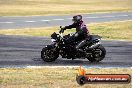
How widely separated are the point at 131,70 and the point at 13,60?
4.64 m

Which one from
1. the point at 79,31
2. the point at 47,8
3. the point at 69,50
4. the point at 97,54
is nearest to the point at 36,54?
the point at 69,50

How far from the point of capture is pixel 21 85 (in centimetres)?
1153

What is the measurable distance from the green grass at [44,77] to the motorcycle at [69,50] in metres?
1.48

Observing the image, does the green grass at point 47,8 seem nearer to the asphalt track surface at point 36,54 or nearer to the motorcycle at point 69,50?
the asphalt track surface at point 36,54

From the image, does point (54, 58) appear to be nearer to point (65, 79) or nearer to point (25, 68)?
point (25, 68)

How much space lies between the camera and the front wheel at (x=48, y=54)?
15595 millimetres

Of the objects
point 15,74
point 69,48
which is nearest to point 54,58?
point 69,48

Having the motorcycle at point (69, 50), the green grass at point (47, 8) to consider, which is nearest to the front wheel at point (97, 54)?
the motorcycle at point (69, 50)

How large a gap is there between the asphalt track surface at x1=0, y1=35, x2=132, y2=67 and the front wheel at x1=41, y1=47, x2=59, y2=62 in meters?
0.20

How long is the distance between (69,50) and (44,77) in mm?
3248

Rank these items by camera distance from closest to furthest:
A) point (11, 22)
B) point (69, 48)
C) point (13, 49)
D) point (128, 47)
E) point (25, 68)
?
point (25, 68) < point (69, 48) < point (13, 49) < point (128, 47) < point (11, 22)

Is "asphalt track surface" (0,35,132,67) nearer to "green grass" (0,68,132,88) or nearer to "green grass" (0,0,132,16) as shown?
"green grass" (0,68,132,88)

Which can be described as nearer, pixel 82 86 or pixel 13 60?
pixel 82 86

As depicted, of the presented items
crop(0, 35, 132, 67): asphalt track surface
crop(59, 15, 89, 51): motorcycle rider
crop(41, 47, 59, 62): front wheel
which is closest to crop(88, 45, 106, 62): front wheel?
crop(0, 35, 132, 67): asphalt track surface
